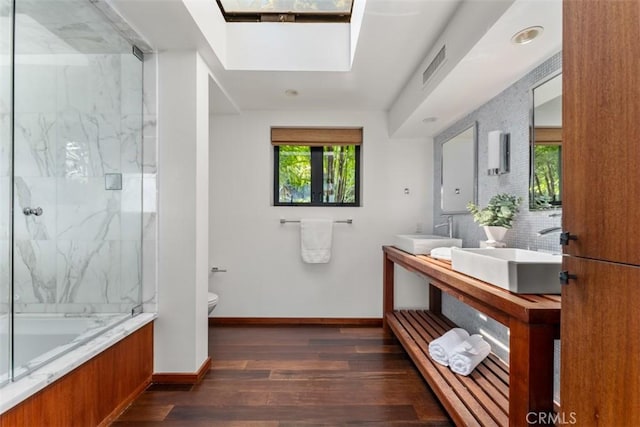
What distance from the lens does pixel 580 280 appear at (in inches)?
33.3

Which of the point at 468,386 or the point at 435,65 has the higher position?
the point at 435,65

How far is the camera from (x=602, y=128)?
0.77 metres

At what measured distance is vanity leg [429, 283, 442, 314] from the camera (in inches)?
124

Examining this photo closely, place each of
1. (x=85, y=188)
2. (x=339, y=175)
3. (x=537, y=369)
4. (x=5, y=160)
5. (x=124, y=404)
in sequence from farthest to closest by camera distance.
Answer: (x=339, y=175)
(x=85, y=188)
(x=124, y=404)
(x=5, y=160)
(x=537, y=369)

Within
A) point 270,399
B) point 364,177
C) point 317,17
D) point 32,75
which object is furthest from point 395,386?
point 32,75

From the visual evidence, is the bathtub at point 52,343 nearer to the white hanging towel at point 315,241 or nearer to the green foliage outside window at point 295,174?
the white hanging towel at point 315,241

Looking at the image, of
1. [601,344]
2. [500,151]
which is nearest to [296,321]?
[500,151]

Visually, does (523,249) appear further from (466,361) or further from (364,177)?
(364,177)

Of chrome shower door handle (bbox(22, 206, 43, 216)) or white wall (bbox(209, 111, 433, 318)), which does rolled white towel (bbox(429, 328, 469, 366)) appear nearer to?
white wall (bbox(209, 111, 433, 318))

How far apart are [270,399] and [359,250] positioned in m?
1.66

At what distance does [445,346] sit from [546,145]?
1247 mm

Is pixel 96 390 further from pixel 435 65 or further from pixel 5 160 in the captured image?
pixel 435 65

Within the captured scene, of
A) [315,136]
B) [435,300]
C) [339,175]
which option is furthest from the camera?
[339,175]

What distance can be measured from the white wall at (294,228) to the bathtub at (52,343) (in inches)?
48.5
